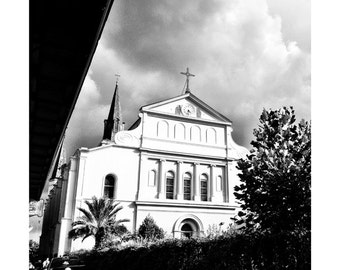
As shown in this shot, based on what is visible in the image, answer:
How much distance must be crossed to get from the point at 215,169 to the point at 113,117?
875 inches

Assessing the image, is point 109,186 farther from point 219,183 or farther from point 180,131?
point 219,183

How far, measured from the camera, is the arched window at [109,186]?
2266 cm

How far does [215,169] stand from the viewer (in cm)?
2594

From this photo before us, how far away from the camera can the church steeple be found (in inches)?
1711

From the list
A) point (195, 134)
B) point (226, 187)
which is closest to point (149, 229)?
point (226, 187)

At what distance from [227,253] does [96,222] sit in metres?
15.1

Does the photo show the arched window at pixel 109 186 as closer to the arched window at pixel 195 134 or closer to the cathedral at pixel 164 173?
the cathedral at pixel 164 173

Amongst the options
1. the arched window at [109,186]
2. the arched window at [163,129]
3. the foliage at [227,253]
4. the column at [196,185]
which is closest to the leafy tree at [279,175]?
the foliage at [227,253]

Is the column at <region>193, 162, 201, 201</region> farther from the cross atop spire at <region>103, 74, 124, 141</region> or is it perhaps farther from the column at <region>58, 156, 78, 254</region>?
the cross atop spire at <region>103, 74, 124, 141</region>

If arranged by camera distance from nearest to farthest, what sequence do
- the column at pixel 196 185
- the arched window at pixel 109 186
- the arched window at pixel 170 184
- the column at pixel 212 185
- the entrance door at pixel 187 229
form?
the arched window at pixel 109 186 < the entrance door at pixel 187 229 < the arched window at pixel 170 184 < the column at pixel 196 185 < the column at pixel 212 185

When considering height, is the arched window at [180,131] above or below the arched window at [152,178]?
above

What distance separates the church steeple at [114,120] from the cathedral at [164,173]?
1699cm
